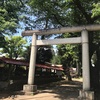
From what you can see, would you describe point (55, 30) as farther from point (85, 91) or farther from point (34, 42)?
point (85, 91)

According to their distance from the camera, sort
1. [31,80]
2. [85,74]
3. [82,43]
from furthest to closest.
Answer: [31,80] → [82,43] → [85,74]

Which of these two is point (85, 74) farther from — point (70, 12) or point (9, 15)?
point (9, 15)

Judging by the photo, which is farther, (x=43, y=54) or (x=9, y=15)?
(x=43, y=54)

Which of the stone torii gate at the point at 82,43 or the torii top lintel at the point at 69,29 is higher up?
the torii top lintel at the point at 69,29

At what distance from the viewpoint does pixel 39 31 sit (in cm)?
1557

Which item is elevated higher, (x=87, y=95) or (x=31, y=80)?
(x=31, y=80)

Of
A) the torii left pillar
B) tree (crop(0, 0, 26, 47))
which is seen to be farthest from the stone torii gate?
tree (crop(0, 0, 26, 47))

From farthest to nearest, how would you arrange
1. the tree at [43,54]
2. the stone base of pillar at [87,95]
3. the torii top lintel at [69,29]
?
1. the tree at [43,54]
2. the torii top lintel at [69,29]
3. the stone base of pillar at [87,95]

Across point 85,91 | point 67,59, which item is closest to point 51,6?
point 85,91

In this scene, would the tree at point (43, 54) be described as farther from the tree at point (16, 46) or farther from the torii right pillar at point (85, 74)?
the torii right pillar at point (85, 74)

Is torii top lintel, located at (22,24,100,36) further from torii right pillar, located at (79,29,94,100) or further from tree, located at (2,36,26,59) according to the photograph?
tree, located at (2,36,26,59)

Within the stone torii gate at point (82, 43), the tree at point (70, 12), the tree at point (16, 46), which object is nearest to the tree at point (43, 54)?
the tree at point (16, 46)

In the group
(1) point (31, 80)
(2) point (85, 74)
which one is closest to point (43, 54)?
(1) point (31, 80)

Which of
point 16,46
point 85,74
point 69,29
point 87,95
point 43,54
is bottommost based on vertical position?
point 87,95
